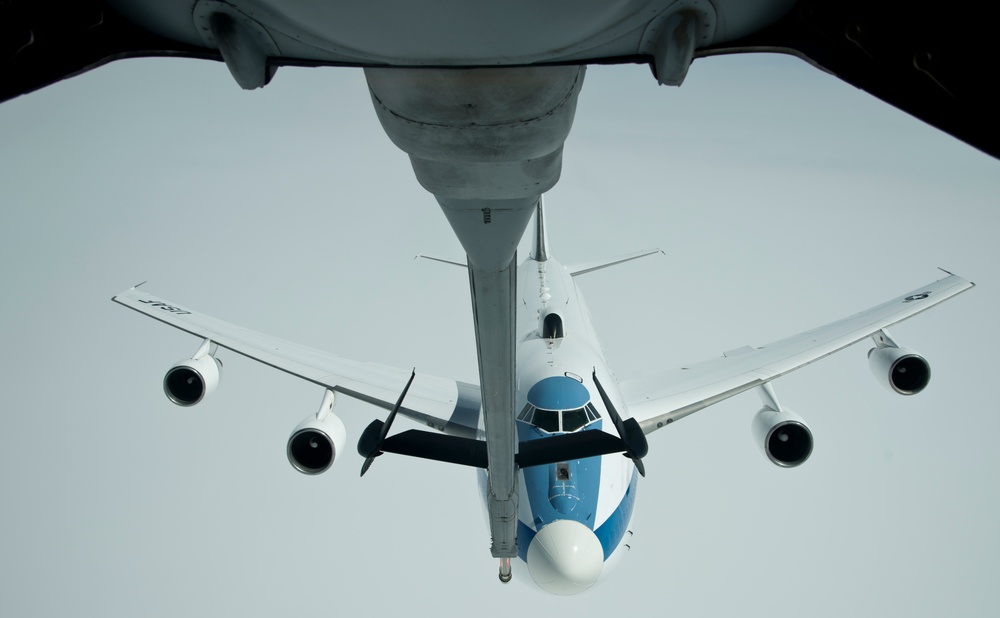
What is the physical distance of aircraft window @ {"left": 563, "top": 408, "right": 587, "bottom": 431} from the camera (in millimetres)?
15836

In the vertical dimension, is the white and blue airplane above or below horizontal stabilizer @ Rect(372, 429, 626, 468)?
above

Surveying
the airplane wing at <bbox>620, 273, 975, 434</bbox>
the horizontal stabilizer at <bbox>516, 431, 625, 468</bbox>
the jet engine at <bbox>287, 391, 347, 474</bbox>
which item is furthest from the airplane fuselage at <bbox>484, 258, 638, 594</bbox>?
the jet engine at <bbox>287, 391, 347, 474</bbox>

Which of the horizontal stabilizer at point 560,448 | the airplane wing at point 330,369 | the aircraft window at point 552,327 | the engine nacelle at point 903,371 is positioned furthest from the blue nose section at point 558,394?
the engine nacelle at point 903,371

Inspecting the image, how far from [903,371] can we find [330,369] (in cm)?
1684

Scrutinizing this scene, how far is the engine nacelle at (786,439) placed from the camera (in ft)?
58.4

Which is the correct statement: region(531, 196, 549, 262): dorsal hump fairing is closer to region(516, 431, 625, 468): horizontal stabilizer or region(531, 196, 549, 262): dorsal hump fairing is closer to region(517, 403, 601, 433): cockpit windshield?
region(517, 403, 601, 433): cockpit windshield

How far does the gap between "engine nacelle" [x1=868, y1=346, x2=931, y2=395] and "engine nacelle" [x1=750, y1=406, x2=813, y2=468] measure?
3.54 metres

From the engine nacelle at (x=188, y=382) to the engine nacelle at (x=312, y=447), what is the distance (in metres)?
3.28

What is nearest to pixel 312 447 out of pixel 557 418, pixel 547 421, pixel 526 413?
pixel 526 413

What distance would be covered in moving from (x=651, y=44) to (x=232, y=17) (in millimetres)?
2259

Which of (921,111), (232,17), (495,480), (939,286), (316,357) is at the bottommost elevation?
(921,111)

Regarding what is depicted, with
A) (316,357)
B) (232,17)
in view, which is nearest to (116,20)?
(232,17)

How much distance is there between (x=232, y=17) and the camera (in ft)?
11.4

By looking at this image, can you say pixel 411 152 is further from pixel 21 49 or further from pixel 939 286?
pixel 939 286
